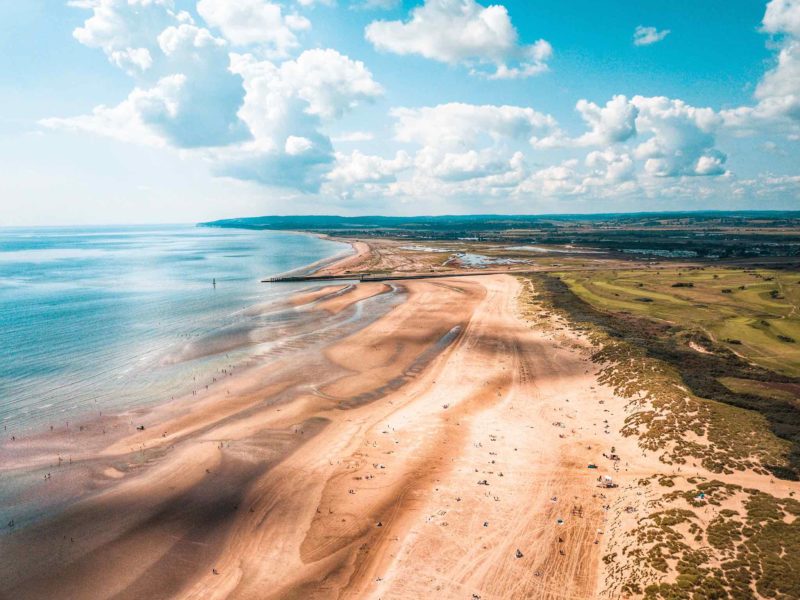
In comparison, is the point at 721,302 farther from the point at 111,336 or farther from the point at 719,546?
the point at 111,336

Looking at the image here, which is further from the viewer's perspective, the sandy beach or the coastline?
the coastline

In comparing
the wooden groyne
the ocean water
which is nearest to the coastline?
the ocean water

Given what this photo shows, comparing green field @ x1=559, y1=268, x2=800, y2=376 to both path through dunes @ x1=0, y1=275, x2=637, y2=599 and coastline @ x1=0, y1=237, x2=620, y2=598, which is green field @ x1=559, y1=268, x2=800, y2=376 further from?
coastline @ x1=0, y1=237, x2=620, y2=598

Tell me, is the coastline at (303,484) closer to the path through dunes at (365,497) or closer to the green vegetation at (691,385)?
the path through dunes at (365,497)

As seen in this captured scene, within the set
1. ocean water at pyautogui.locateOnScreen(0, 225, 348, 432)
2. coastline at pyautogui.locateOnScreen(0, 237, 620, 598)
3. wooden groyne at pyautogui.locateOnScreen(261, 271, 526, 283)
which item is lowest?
coastline at pyautogui.locateOnScreen(0, 237, 620, 598)

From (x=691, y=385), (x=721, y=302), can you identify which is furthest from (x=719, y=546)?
(x=721, y=302)

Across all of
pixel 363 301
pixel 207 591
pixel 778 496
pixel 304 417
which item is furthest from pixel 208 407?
pixel 363 301
